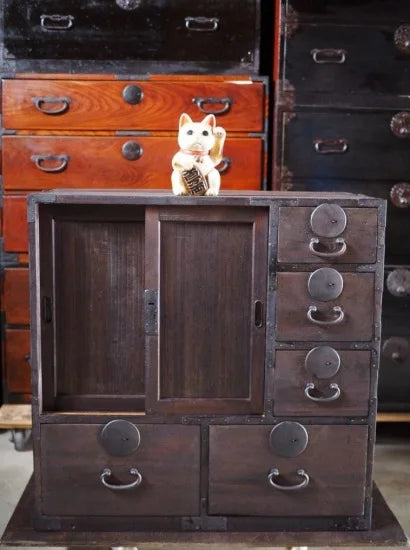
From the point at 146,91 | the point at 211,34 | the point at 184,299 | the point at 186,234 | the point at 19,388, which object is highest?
the point at 211,34

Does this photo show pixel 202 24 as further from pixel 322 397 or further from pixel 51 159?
pixel 322 397

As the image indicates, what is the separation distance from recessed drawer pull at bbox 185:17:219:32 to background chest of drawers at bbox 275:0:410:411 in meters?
0.22

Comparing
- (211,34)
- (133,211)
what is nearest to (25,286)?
(133,211)

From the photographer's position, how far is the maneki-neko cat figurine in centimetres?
164

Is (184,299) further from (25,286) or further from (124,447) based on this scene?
(25,286)

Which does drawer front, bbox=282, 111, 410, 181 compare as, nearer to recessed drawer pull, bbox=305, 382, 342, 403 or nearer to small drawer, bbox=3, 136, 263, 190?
small drawer, bbox=3, 136, 263, 190

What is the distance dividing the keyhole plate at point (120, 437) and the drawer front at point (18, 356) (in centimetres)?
84

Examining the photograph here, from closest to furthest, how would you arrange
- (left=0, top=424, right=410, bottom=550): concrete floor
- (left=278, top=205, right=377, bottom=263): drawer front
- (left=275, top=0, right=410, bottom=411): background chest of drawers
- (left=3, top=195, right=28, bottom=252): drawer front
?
1. (left=278, top=205, right=377, bottom=263): drawer front
2. (left=0, top=424, right=410, bottom=550): concrete floor
3. (left=275, top=0, right=410, bottom=411): background chest of drawers
4. (left=3, top=195, right=28, bottom=252): drawer front

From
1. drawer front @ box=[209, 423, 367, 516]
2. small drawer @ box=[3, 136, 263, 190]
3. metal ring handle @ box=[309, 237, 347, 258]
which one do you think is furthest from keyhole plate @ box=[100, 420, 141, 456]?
small drawer @ box=[3, 136, 263, 190]

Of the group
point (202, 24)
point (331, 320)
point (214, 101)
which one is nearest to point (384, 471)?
point (331, 320)

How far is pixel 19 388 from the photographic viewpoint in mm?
2430

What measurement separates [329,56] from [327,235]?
0.89 m

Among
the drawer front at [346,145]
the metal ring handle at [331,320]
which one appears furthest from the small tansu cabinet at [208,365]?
the drawer front at [346,145]

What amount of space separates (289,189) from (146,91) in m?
0.57
